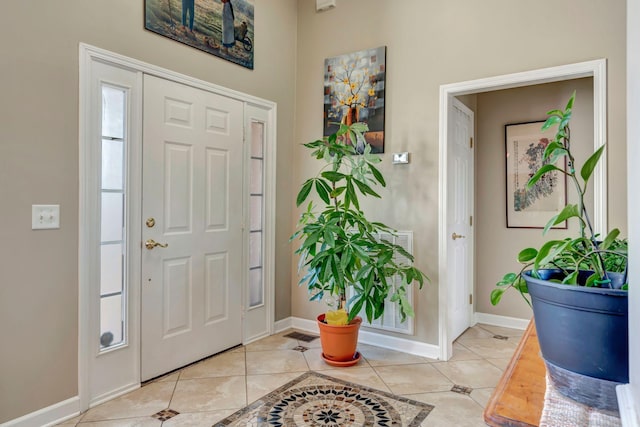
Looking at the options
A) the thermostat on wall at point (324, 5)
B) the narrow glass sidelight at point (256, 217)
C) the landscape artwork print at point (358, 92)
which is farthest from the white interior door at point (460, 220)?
the narrow glass sidelight at point (256, 217)

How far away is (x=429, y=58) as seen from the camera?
3207mm

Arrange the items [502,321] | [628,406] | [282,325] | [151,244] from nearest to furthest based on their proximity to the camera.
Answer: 1. [628,406]
2. [151,244]
3. [282,325]
4. [502,321]

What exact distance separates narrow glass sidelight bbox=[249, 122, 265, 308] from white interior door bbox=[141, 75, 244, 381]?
0.17 metres

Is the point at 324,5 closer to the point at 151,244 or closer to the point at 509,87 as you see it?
the point at 509,87

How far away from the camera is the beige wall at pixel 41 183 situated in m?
2.05

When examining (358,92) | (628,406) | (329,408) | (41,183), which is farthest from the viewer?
(358,92)

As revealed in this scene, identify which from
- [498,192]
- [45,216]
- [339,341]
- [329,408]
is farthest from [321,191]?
[498,192]

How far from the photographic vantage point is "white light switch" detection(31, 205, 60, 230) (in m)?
2.14

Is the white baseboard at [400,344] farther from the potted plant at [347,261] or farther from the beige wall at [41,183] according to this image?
the beige wall at [41,183]

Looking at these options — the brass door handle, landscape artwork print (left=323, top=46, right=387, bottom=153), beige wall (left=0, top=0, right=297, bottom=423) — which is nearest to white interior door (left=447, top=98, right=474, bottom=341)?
landscape artwork print (left=323, top=46, right=387, bottom=153)

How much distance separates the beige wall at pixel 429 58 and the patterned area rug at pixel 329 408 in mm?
906

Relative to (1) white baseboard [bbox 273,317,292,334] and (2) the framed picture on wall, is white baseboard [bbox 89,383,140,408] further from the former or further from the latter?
(2) the framed picture on wall

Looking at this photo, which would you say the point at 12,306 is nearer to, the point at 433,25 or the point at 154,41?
the point at 154,41

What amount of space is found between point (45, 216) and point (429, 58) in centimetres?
280
